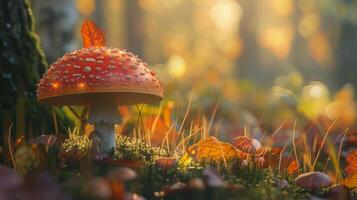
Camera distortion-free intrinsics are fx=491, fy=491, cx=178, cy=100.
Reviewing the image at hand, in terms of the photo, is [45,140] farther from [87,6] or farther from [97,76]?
[87,6]

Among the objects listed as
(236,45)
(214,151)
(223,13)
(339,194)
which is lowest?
(339,194)

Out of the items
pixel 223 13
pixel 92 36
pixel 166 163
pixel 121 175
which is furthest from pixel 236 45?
pixel 121 175

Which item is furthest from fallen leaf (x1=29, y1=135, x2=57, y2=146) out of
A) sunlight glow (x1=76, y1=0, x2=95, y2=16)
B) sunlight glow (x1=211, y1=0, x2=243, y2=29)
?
sunlight glow (x1=211, y1=0, x2=243, y2=29)

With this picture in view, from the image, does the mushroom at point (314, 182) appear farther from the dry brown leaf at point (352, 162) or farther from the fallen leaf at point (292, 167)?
the fallen leaf at point (292, 167)

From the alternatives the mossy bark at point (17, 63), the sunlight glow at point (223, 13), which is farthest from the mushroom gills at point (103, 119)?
the sunlight glow at point (223, 13)

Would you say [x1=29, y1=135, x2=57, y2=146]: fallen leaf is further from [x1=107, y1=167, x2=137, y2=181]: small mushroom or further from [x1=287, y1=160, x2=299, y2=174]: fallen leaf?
[x1=287, y1=160, x2=299, y2=174]: fallen leaf

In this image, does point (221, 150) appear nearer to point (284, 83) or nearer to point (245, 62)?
point (284, 83)
